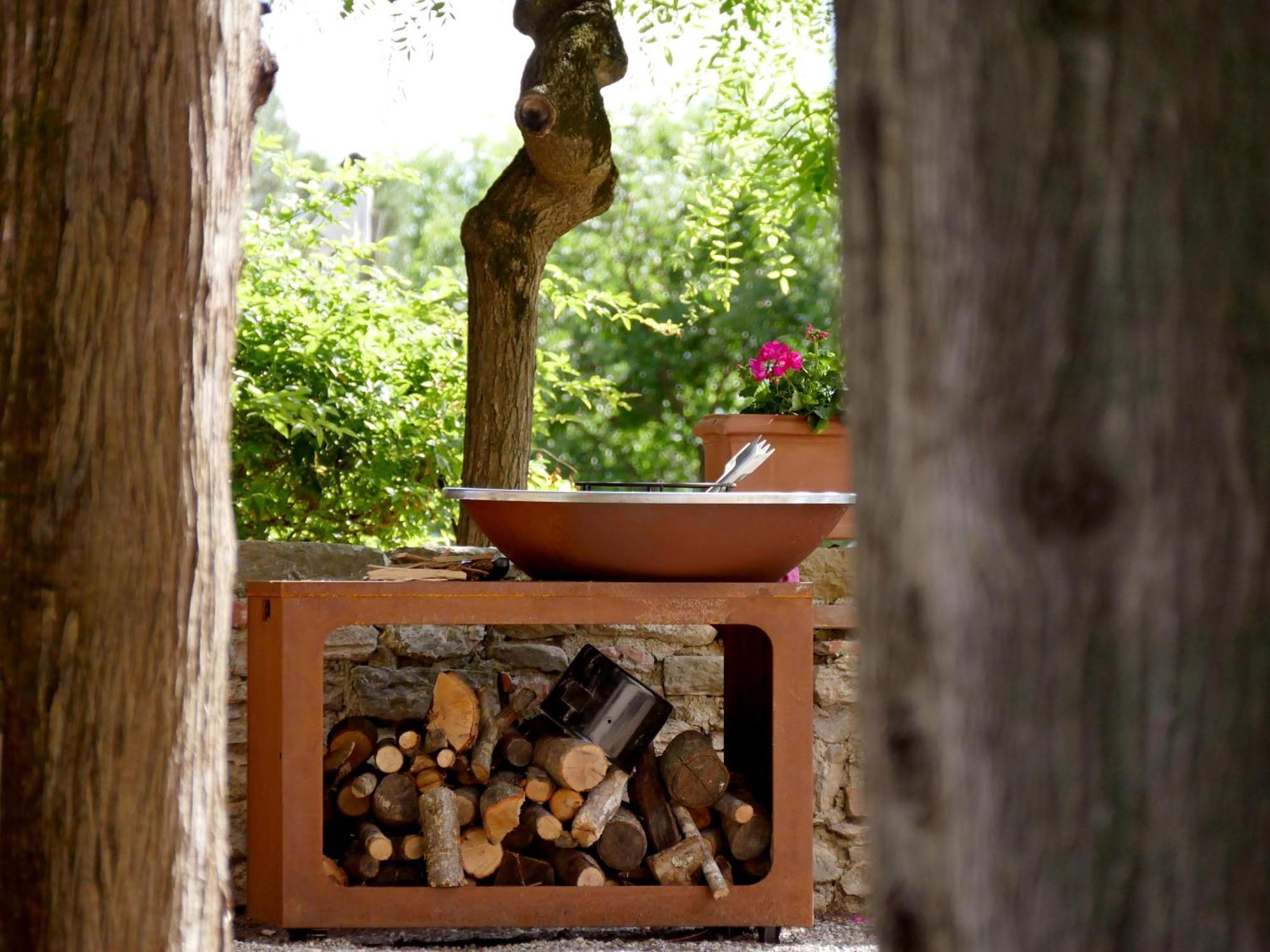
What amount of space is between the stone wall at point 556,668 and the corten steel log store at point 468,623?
0.47m

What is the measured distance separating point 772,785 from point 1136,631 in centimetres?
189

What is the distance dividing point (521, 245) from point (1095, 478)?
149 inches

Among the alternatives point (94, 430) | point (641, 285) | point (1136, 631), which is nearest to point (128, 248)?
point (94, 430)

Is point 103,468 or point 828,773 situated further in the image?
point 828,773

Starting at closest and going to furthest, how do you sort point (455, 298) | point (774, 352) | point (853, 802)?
1. point (853, 802)
2. point (774, 352)
3. point (455, 298)

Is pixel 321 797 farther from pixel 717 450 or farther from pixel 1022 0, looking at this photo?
pixel 1022 0

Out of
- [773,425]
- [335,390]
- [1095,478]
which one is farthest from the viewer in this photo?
[335,390]

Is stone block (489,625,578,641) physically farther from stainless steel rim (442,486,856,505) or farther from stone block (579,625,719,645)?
stainless steel rim (442,486,856,505)

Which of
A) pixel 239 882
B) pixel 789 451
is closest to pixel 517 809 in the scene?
pixel 239 882

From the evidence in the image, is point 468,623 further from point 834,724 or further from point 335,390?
point 335,390

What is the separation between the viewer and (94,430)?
1172 mm

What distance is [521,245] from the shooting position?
4215mm

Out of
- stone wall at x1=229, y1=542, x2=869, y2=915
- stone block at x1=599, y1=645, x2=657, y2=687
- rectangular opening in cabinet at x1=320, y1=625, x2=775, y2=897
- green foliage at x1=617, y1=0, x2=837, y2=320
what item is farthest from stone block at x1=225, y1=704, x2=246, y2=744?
green foliage at x1=617, y1=0, x2=837, y2=320

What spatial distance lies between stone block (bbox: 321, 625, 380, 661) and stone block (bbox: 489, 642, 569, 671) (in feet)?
0.88
